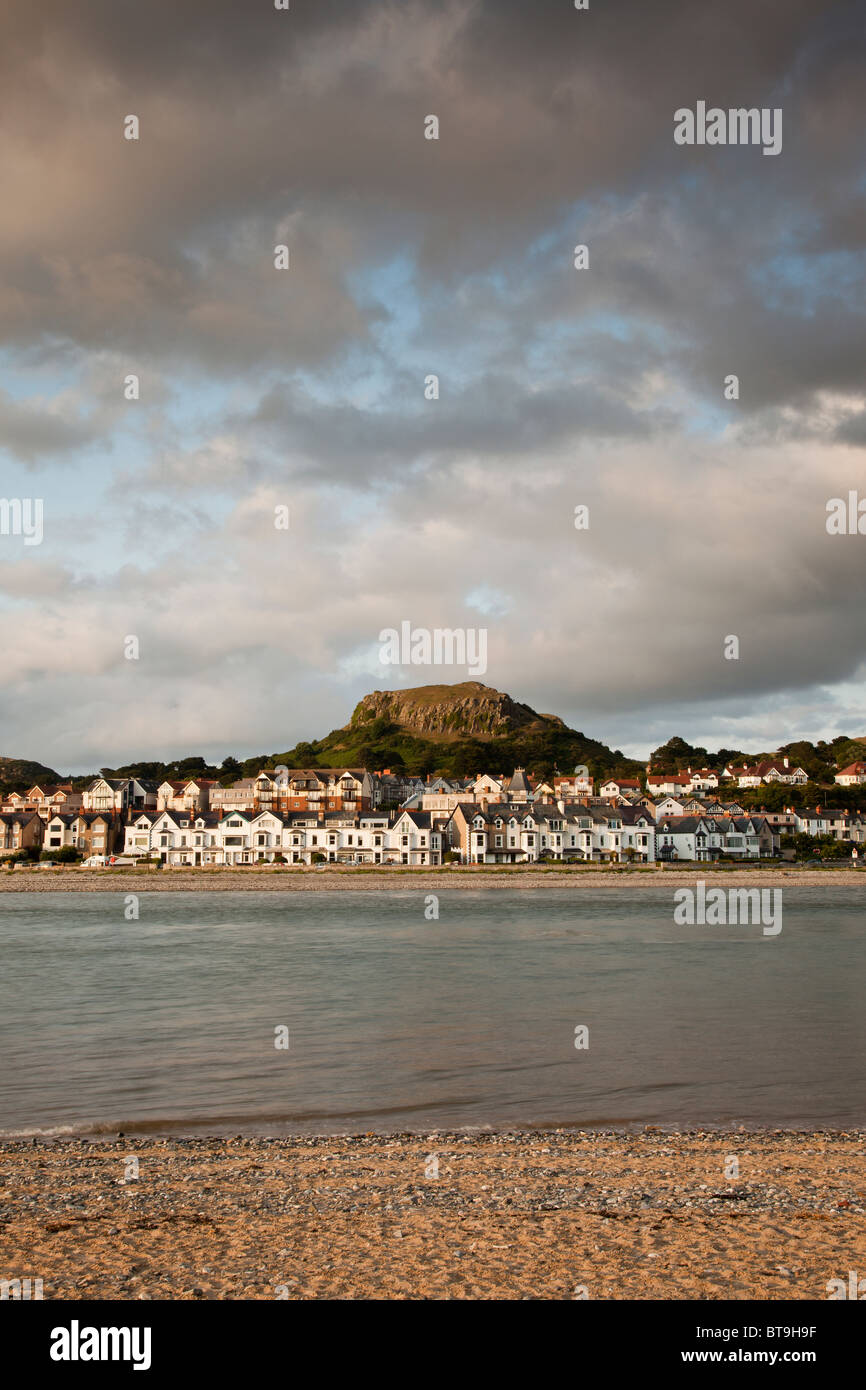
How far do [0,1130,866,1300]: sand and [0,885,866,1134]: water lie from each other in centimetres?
120

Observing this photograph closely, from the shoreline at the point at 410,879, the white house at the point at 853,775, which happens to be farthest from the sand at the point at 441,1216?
the white house at the point at 853,775

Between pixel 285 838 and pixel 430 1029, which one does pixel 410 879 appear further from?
pixel 430 1029

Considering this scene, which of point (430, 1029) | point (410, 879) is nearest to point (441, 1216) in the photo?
point (430, 1029)

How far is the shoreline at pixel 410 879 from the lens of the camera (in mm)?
70375

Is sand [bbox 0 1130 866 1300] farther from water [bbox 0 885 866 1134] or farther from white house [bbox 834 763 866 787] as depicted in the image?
white house [bbox 834 763 866 787]

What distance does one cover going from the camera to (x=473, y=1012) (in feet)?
70.1

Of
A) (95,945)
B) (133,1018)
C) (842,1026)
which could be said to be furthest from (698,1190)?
(95,945)

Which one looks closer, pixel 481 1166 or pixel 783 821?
pixel 481 1166

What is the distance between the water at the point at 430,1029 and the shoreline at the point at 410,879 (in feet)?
93.8

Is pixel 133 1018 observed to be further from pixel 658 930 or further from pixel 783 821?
pixel 783 821

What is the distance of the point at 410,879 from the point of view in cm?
7581

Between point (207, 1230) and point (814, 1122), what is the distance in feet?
26.6

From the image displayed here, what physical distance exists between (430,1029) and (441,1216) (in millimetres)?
10860

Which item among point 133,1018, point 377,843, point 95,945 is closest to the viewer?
point 133,1018
